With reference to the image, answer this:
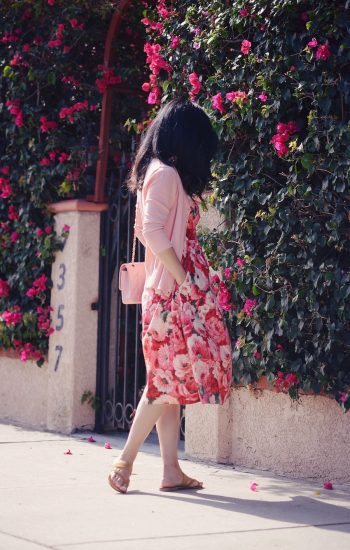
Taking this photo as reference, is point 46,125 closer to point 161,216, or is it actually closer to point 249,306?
point 249,306

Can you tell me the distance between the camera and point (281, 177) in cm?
634

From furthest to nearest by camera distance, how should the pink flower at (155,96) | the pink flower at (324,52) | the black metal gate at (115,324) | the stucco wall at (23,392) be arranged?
the stucco wall at (23,392)
the black metal gate at (115,324)
the pink flower at (155,96)
the pink flower at (324,52)

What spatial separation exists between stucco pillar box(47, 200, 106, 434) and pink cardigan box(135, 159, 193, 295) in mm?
2712

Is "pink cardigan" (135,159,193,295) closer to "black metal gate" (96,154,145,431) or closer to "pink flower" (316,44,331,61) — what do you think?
"pink flower" (316,44,331,61)

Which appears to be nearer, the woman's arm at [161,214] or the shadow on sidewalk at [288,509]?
the shadow on sidewalk at [288,509]

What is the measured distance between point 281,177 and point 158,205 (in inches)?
44.1

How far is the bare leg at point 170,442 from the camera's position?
225 inches

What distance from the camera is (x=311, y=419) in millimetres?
6238

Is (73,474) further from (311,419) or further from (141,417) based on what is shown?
(311,419)

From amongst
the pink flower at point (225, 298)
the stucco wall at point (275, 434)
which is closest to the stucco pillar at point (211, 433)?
the stucco wall at point (275, 434)

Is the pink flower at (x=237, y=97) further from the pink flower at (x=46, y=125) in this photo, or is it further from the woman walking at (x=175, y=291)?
the pink flower at (x=46, y=125)

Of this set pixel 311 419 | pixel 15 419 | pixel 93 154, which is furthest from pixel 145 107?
pixel 311 419

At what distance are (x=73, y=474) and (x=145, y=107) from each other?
11.1 feet

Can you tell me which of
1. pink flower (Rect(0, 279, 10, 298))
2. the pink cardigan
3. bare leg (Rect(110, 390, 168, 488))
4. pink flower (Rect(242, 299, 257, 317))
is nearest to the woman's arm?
the pink cardigan
